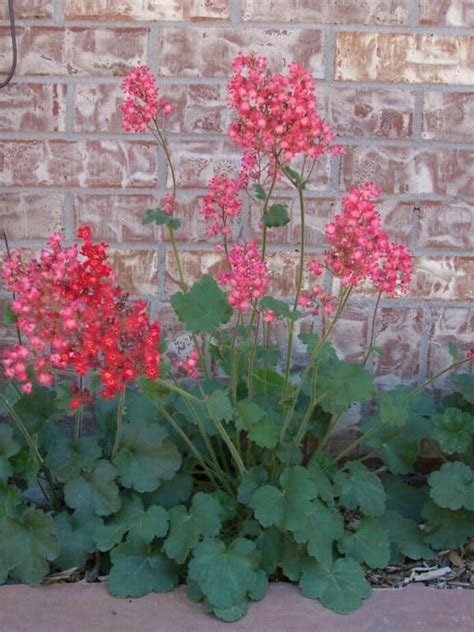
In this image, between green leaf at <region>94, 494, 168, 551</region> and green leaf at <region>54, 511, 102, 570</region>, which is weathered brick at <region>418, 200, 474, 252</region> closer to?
green leaf at <region>94, 494, 168, 551</region>

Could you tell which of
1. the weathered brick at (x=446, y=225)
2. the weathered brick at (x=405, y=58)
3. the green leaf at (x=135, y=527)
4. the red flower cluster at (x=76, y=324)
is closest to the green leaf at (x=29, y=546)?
the green leaf at (x=135, y=527)

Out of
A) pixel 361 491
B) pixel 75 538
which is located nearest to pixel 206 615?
pixel 75 538

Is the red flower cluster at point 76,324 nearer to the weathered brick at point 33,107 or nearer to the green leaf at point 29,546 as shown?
the green leaf at point 29,546

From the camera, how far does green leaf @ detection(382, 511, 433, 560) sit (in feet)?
7.27

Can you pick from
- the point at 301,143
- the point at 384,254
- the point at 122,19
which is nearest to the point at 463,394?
the point at 384,254

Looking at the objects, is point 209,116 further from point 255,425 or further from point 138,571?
point 138,571

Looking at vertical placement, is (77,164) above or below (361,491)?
above

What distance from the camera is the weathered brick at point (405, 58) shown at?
8.00 feet

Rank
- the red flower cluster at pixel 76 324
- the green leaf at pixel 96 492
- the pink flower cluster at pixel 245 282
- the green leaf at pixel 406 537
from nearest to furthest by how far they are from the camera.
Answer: the red flower cluster at pixel 76 324 < the pink flower cluster at pixel 245 282 < the green leaf at pixel 96 492 < the green leaf at pixel 406 537

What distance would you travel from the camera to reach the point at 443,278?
2.57 meters

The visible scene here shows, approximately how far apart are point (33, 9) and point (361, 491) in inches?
60.1

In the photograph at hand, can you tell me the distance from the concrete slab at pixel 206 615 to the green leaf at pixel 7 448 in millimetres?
265

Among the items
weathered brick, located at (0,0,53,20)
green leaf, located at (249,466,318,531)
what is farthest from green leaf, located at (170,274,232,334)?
weathered brick, located at (0,0,53,20)

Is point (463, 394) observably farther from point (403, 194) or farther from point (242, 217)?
point (242, 217)
